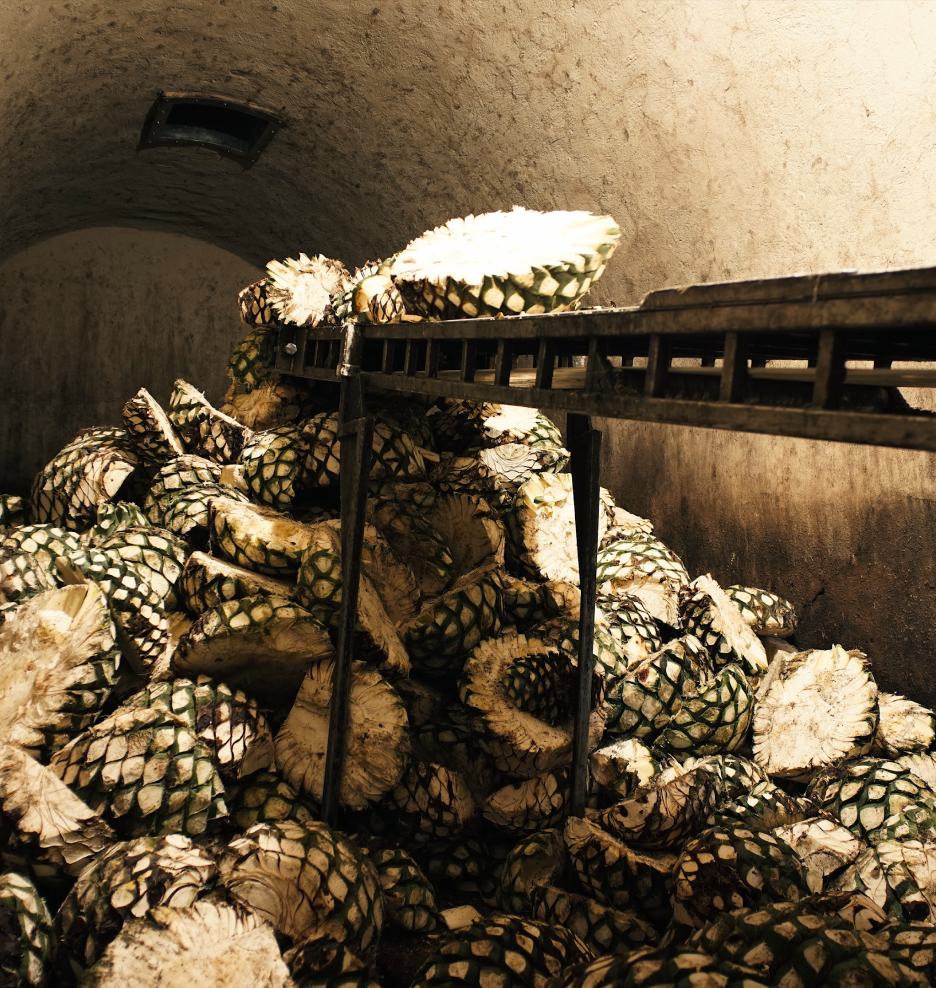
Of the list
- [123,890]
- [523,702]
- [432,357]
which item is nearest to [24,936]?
[123,890]

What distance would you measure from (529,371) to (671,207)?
1.49 metres

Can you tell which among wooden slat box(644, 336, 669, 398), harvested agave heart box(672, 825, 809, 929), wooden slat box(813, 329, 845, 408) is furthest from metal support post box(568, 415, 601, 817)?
wooden slat box(813, 329, 845, 408)

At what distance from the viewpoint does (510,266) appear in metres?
2.06

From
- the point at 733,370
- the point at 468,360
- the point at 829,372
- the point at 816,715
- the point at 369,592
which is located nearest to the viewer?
the point at 829,372

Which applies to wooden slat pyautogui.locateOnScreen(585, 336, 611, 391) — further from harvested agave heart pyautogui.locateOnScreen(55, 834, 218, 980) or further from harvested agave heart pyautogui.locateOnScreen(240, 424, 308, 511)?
harvested agave heart pyautogui.locateOnScreen(240, 424, 308, 511)

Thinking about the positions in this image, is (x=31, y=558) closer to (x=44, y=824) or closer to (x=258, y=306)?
(x=44, y=824)

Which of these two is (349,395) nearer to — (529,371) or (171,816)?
(529,371)

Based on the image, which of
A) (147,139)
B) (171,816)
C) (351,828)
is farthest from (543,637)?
A: (147,139)

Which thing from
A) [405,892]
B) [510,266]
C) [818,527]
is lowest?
[405,892]

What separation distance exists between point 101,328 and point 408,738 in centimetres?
431

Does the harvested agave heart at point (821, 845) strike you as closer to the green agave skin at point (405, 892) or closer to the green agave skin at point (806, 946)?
the green agave skin at point (806, 946)

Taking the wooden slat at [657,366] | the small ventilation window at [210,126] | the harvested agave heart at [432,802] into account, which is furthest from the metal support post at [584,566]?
the small ventilation window at [210,126]

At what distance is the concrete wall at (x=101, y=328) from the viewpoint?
5250 millimetres

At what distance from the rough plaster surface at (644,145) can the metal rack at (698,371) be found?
4.45 feet
